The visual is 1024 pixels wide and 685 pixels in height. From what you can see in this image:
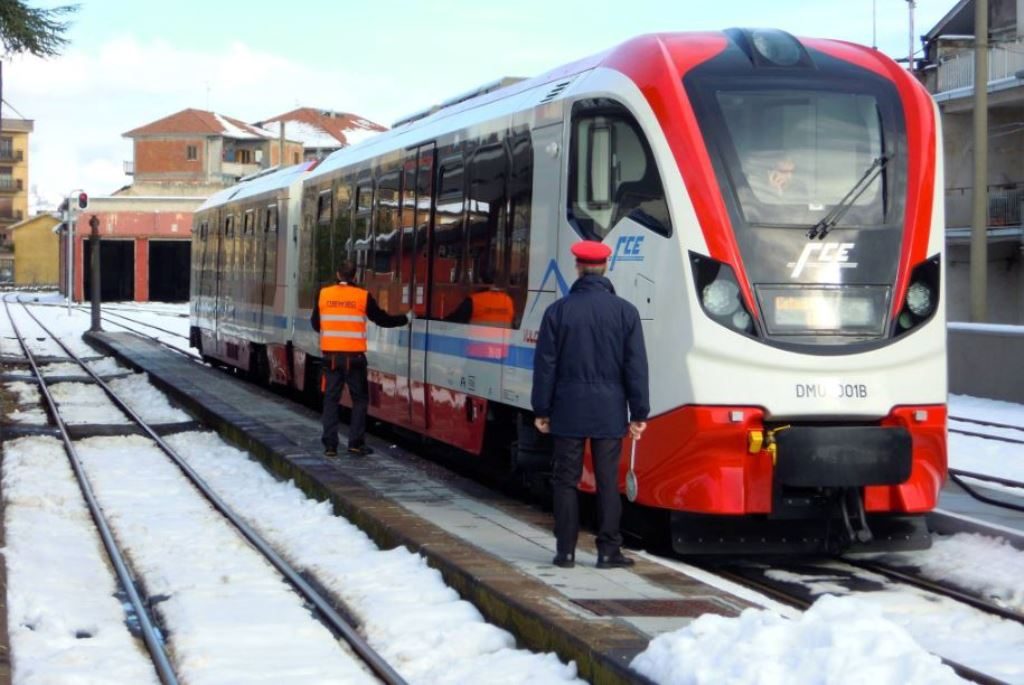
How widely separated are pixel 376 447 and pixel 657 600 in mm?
8333

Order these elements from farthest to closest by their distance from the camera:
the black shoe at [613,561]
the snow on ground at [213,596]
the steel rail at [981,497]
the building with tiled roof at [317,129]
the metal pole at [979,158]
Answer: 1. the building with tiled roof at [317,129]
2. the metal pole at [979,158]
3. the steel rail at [981,497]
4. the black shoe at [613,561]
5. the snow on ground at [213,596]

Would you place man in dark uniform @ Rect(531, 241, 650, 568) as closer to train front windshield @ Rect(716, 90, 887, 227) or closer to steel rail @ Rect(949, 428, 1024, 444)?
train front windshield @ Rect(716, 90, 887, 227)

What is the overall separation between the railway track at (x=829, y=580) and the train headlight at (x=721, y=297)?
4.92 feet

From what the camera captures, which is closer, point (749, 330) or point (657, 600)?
point (657, 600)

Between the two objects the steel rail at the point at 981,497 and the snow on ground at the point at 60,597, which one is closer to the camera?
the snow on ground at the point at 60,597

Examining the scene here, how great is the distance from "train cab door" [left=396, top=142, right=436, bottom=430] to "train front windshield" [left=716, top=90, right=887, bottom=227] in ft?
15.0

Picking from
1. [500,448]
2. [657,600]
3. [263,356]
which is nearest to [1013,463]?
[500,448]

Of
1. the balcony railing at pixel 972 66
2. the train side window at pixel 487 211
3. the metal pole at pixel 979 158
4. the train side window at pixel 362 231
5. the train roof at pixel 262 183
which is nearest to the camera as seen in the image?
the train side window at pixel 487 211

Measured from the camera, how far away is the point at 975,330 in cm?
2155

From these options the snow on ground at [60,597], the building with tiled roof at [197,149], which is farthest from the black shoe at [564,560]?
the building with tiled roof at [197,149]

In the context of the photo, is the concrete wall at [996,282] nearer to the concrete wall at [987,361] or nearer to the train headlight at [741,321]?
the concrete wall at [987,361]

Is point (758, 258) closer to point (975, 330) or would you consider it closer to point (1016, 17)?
point (975, 330)

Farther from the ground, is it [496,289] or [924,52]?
[924,52]

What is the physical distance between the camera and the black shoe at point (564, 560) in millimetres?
8305
